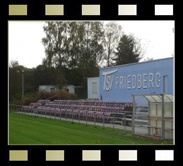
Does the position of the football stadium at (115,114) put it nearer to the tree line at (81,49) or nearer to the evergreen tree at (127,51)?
the tree line at (81,49)

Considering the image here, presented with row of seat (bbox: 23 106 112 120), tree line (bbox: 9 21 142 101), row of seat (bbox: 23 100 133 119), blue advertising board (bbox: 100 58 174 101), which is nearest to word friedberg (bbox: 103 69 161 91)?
blue advertising board (bbox: 100 58 174 101)

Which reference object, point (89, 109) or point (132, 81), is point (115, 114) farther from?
point (132, 81)

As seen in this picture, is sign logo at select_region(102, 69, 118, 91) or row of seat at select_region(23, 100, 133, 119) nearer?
row of seat at select_region(23, 100, 133, 119)

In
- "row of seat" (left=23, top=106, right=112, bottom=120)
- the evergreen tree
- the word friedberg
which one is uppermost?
the evergreen tree

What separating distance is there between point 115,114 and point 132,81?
6.25m

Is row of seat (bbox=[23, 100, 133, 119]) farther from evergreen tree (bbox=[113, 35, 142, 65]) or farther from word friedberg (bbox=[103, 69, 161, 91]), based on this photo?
evergreen tree (bbox=[113, 35, 142, 65])

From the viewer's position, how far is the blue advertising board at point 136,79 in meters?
22.4

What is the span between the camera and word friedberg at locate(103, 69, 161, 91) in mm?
23559

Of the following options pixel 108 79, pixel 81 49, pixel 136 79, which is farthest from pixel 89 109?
pixel 81 49

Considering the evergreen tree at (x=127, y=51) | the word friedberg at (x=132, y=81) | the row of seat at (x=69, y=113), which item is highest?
the evergreen tree at (x=127, y=51)

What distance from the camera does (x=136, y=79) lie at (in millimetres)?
25844

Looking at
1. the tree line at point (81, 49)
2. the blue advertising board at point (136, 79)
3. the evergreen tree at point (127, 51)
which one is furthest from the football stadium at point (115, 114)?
the evergreen tree at point (127, 51)
